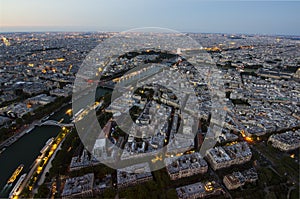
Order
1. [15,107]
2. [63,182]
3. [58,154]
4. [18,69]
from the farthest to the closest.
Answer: [18,69], [15,107], [58,154], [63,182]

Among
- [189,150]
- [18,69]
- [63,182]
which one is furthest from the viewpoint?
[18,69]

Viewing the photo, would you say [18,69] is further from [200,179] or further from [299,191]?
[299,191]

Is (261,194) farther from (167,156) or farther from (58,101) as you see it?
(58,101)

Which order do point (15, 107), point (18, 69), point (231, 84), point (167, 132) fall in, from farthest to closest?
point (18, 69), point (231, 84), point (15, 107), point (167, 132)

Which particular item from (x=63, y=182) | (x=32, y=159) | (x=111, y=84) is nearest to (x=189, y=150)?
(x=63, y=182)

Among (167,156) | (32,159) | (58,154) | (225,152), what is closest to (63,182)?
(58,154)

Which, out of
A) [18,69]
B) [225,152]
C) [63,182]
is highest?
[18,69]

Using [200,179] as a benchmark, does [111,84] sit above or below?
above

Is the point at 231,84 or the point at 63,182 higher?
the point at 231,84

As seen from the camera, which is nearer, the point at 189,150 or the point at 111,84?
the point at 189,150
